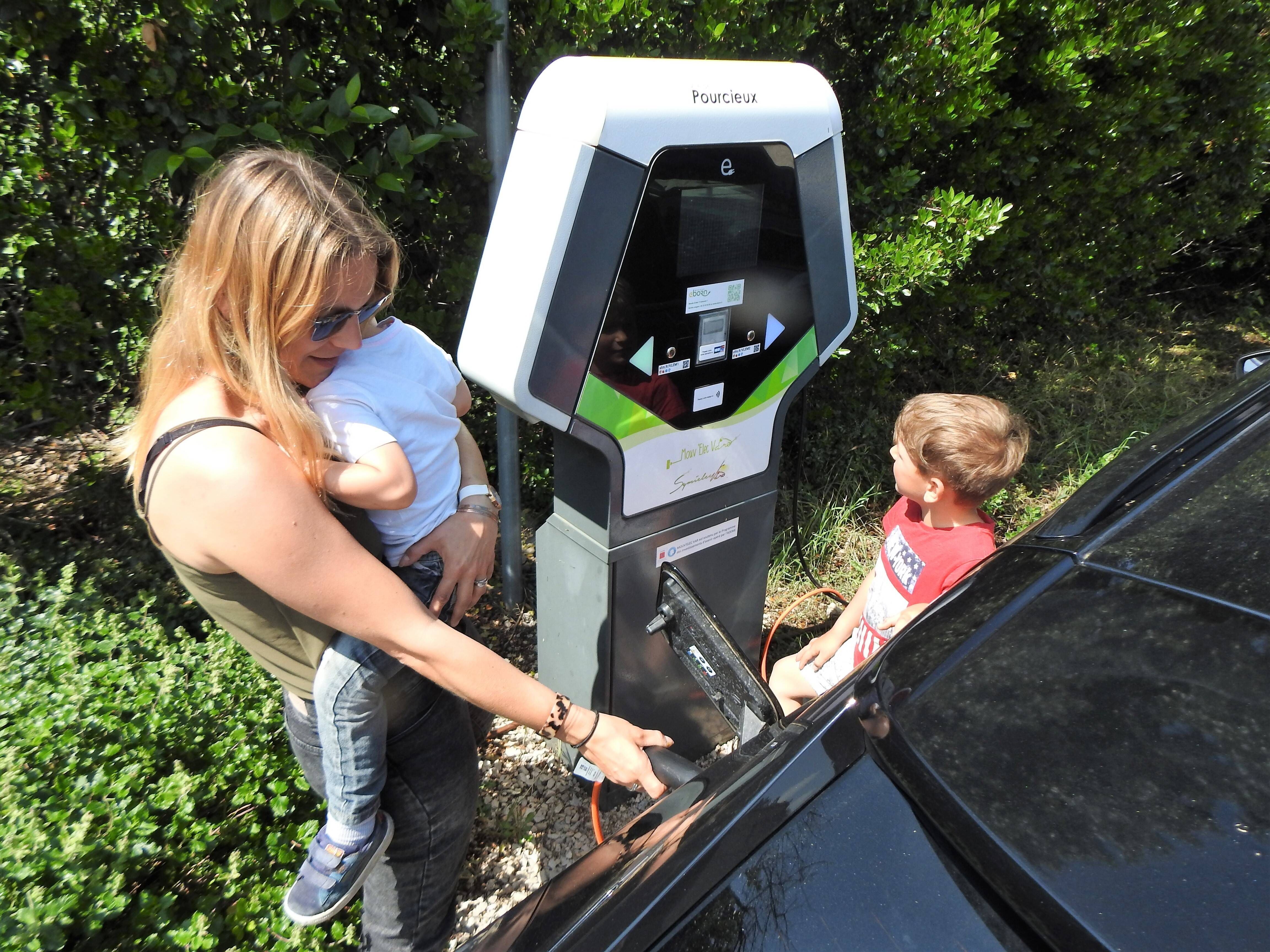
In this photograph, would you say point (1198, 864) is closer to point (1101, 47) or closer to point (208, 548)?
point (208, 548)

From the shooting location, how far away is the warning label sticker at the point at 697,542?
2.12m

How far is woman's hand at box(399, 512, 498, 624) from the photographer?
62.7 inches

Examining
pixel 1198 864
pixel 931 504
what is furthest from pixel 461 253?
pixel 1198 864

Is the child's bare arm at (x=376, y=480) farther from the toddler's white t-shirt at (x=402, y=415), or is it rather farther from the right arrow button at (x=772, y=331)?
the right arrow button at (x=772, y=331)

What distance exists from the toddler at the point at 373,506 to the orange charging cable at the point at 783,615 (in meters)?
1.49

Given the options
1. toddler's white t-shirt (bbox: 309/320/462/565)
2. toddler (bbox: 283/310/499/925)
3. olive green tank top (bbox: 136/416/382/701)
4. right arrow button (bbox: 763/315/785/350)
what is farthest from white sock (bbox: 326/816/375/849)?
right arrow button (bbox: 763/315/785/350)

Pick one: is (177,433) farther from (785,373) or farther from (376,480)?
(785,373)

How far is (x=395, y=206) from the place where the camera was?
2.52 metres

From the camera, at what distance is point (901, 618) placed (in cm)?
205

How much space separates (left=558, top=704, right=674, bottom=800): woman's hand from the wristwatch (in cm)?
50

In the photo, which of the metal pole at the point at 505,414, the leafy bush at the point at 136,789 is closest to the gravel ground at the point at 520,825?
the leafy bush at the point at 136,789

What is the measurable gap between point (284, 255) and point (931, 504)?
163cm

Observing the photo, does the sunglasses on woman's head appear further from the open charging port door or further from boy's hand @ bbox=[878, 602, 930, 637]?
boy's hand @ bbox=[878, 602, 930, 637]

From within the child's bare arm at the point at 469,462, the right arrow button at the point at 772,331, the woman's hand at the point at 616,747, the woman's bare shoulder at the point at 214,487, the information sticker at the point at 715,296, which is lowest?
the woman's hand at the point at 616,747
